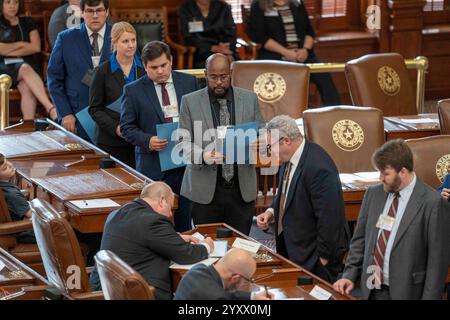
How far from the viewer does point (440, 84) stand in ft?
42.4

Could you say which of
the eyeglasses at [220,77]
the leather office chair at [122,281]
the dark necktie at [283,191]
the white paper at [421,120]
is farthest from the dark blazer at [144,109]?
the leather office chair at [122,281]

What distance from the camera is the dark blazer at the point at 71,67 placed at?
27.8 ft

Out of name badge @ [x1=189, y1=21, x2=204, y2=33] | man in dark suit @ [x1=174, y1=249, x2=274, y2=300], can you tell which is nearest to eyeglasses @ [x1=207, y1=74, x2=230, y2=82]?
man in dark suit @ [x1=174, y1=249, x2=274, y2=300]

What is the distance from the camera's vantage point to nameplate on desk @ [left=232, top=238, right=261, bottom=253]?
6242 mm

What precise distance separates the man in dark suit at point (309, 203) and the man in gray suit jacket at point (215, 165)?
25.9 inches

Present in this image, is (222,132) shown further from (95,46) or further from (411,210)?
(95,46)

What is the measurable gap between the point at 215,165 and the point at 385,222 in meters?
1.59

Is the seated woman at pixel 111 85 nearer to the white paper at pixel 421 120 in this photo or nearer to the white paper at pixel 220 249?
the white paper at pixel 220 249

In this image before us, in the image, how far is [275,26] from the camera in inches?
436

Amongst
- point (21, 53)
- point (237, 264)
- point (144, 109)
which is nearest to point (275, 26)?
point (21, 53)
